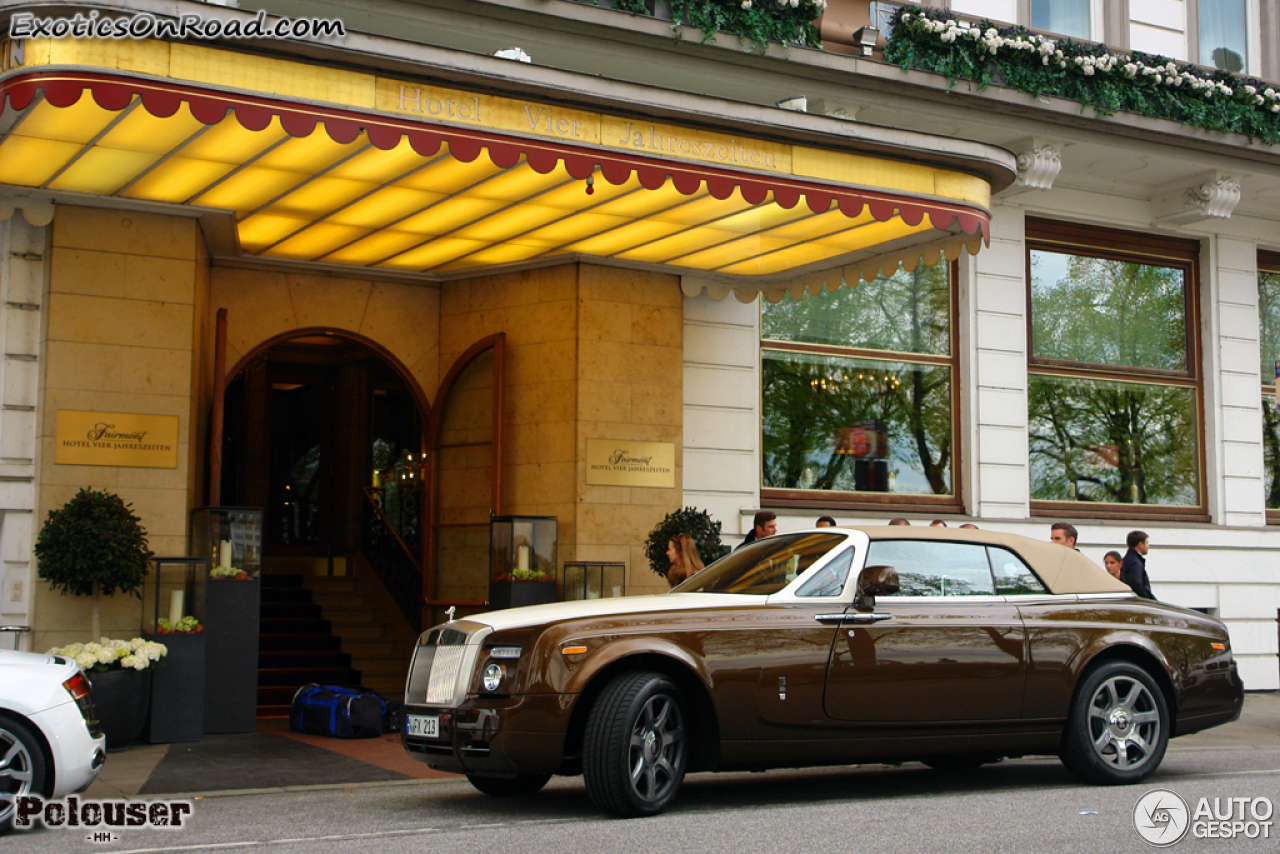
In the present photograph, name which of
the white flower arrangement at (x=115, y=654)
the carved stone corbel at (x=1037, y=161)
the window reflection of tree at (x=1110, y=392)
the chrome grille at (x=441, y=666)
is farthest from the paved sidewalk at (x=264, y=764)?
the carved stone corbel at (x=1037, y=161)

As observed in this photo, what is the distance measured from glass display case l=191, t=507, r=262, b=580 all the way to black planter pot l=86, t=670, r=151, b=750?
1337 millimetres

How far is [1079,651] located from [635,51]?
7918 mm

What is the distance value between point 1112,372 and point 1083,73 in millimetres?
4046

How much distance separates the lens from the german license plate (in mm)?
7363

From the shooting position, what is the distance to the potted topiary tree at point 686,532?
44.0ft

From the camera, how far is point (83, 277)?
465 inches

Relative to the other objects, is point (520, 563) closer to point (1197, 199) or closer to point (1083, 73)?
point (1083, 73)

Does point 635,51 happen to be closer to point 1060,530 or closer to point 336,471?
point 1060,530

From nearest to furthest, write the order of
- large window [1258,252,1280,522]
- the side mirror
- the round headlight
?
the round headlight → the side mirror → large window [1258,252,1280,522]

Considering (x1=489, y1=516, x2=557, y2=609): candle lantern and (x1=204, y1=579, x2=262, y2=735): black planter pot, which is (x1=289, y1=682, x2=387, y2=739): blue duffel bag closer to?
(x1=204, y1=579, x2=262, y2=735): black planter pot

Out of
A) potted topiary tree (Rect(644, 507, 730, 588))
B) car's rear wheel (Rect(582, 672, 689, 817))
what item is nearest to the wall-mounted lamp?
potted topiary tree (Rect(644, 507, 730, 588))

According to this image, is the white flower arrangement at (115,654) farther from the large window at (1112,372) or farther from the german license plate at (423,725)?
the large window at (1112,372)

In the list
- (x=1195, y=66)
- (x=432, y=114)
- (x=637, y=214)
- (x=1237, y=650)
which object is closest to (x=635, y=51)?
(x=637, y=214)

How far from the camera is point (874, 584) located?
773 centimetres
